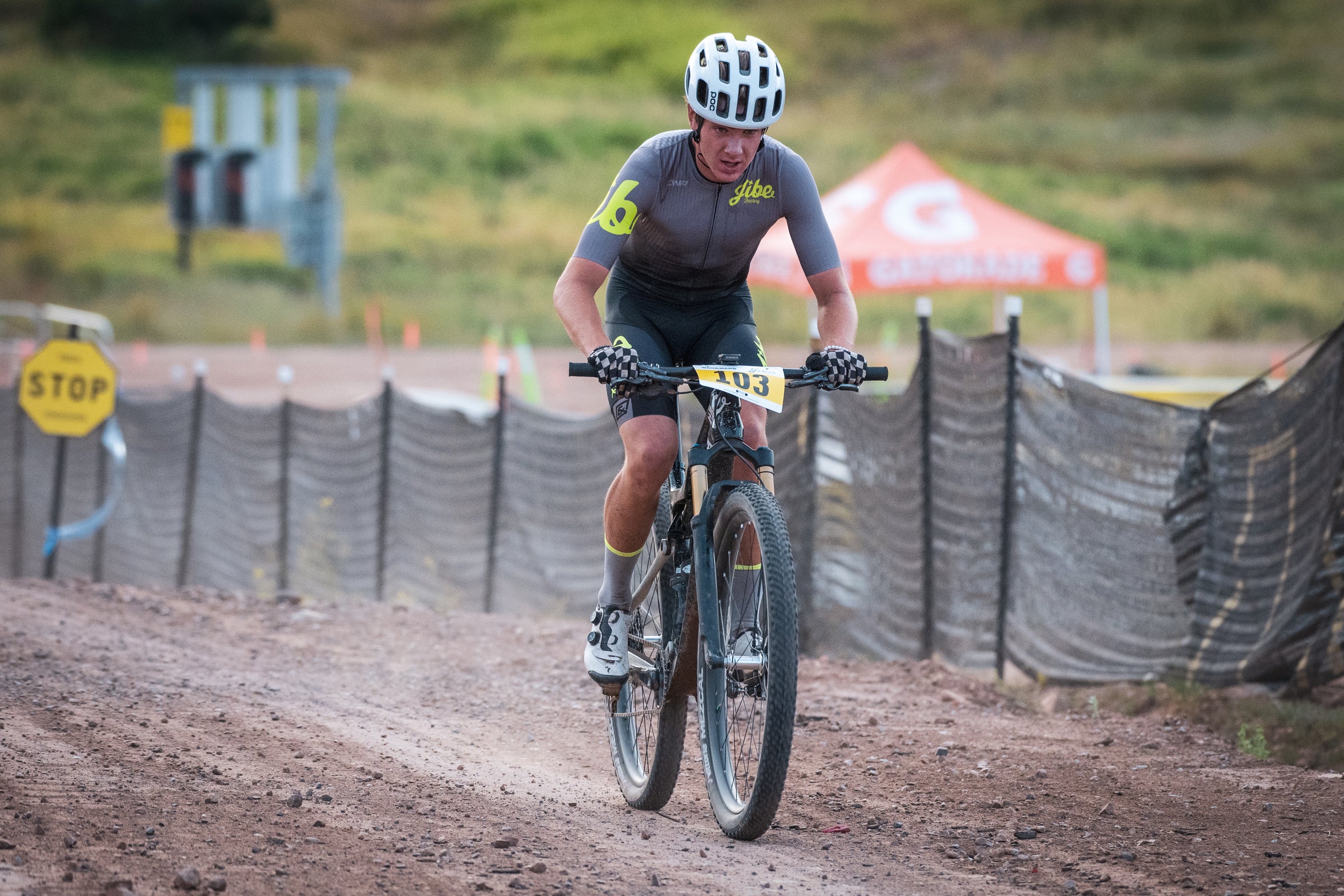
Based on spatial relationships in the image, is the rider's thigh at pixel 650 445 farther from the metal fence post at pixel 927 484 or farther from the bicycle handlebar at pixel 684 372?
the metal fence post at pixel 927 484

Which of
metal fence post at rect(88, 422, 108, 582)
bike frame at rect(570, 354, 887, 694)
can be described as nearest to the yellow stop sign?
metal fence post at rect(88, 422, 108, 582)

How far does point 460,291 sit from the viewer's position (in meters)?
43.2

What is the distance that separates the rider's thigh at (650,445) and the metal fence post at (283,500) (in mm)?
8529

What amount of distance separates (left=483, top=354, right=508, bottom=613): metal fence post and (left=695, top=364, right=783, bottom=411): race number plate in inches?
273

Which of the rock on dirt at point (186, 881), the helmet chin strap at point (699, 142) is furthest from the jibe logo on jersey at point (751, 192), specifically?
the rock on dirt at point (186, 881)

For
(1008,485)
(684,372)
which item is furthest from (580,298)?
(1008,485)

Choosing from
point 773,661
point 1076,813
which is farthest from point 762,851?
point 1076,813

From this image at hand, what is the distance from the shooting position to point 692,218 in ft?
16.9

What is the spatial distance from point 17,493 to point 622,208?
40.3ft

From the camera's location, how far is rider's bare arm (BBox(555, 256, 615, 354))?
197 inches

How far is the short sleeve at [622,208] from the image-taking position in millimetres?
5066

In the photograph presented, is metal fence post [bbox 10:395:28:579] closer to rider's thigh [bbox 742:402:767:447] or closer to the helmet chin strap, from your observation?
the helmet chin strap

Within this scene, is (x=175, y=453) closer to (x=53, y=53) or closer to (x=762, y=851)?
(x=762, y=851)

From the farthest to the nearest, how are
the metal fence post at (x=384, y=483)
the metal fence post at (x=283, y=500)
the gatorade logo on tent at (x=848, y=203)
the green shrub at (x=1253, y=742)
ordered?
the gatorade logo on tent at (x=848, y=203) → the metal fence post at (x=283, y=500) → the metal fence post at (x=384, y=483) → the green shrub at (x=1253, y=742)
